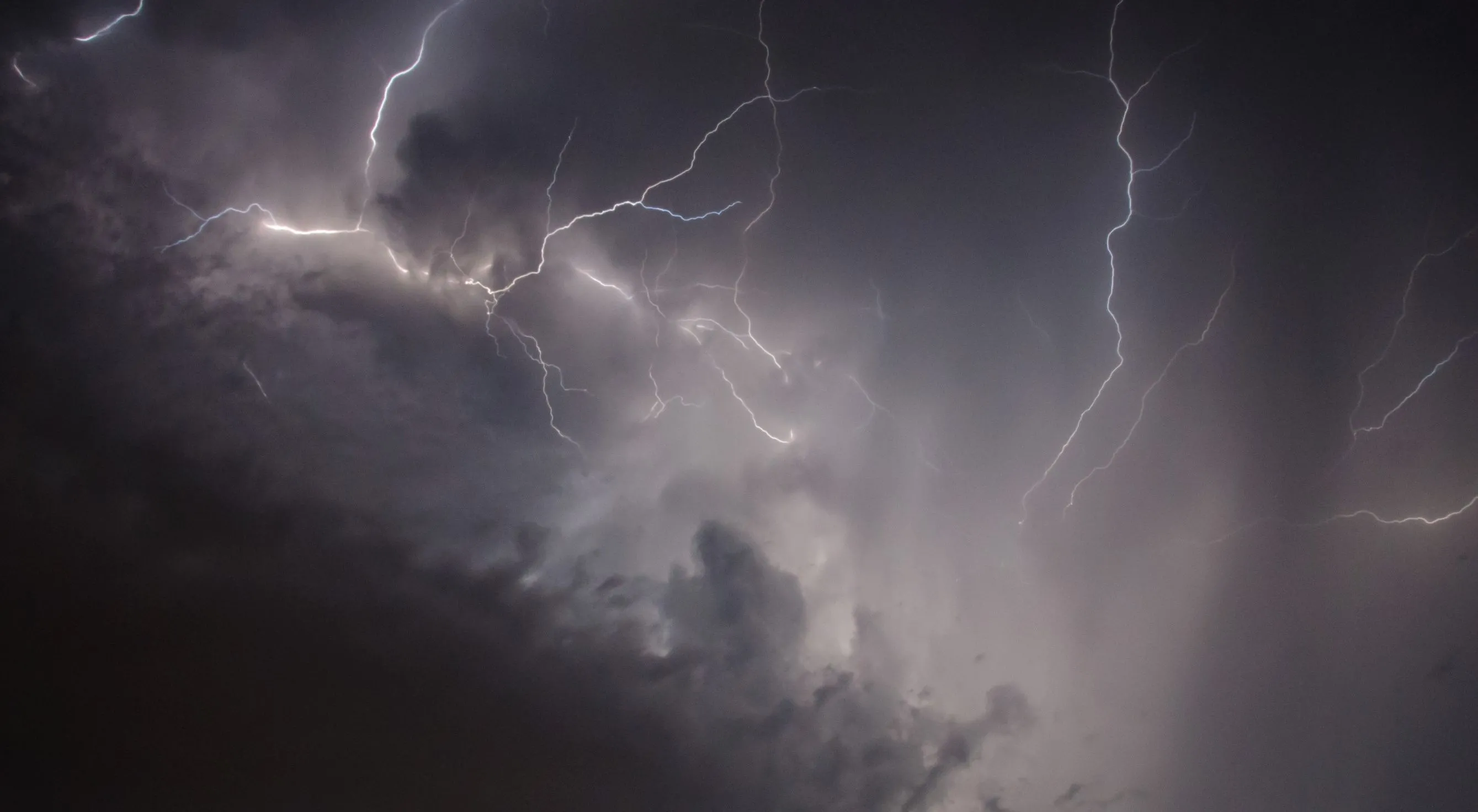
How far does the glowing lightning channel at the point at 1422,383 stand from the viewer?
8.55 meters

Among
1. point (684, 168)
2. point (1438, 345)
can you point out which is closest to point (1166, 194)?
point (1438, 345)

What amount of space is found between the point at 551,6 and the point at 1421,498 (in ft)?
47.7

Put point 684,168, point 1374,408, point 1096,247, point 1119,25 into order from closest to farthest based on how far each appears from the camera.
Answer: point 1119,25 < point 684,168 < point 1096,247 < point 1374,408

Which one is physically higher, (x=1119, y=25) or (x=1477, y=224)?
(x=1119, y=25)

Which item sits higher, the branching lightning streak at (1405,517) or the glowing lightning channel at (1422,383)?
the glowing lightning channel at (1422,383)

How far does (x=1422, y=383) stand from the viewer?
8.88 m

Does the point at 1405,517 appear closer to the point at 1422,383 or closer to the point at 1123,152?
the point at 1422,383

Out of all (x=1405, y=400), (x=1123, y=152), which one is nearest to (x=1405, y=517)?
(x=1405, y=400)

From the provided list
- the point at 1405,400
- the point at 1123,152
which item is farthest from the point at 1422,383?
the point at 1123,152

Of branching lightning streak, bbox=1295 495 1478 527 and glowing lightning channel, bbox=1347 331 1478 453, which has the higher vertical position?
glowing lightning channel, bbox=1347 331 1478 453

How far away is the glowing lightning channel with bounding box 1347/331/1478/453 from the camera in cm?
855

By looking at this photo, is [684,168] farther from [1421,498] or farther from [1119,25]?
[1421,498]

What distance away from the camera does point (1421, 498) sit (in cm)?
947

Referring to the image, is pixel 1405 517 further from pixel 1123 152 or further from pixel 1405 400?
pixel 1123 152
